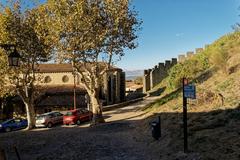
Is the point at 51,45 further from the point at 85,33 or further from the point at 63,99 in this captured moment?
the point at 63,99

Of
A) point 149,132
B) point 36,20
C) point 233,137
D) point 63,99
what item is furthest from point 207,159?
point 63,99

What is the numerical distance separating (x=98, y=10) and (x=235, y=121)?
2134cm

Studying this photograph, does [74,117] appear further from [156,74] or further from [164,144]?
[156,74]

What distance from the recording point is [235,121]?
701 inches

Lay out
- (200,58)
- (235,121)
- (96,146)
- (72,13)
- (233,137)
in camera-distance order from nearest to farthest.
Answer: (233,137) → (235,121) → (96,146) → (72,13) → (200,58)

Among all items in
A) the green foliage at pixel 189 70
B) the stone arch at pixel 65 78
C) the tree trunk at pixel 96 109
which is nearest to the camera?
the tree trunk at pixel 96 109

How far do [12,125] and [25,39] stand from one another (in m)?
11.2

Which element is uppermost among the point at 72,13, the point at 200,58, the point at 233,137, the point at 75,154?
the point at 72,13

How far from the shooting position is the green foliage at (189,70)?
129ft

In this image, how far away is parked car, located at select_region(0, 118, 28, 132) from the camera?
4473 centimetres

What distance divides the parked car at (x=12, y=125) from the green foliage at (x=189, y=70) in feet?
60.9

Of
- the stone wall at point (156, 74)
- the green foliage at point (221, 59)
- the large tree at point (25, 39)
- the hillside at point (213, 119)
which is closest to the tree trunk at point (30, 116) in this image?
the large tree at point (25, 39)

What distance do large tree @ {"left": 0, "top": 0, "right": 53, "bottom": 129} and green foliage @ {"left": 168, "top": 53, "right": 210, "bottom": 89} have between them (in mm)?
14581

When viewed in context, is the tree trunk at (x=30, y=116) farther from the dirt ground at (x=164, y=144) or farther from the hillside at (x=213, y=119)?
the hillside at (x=213, y=119)
